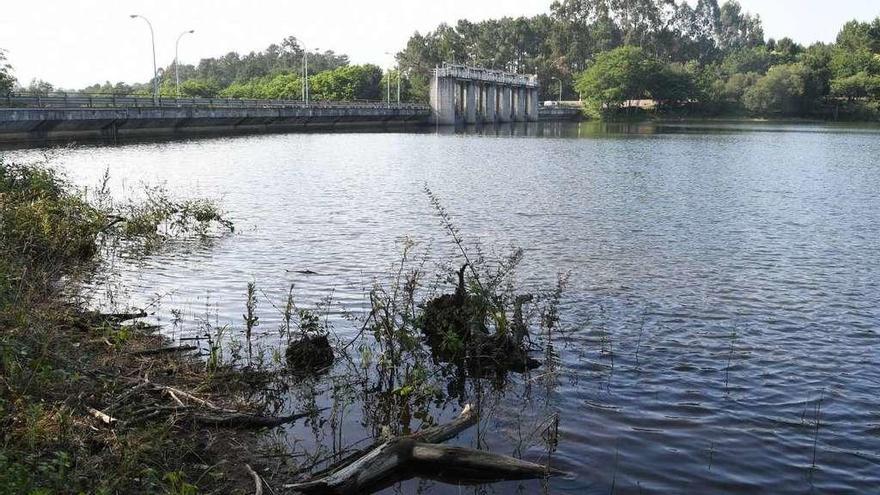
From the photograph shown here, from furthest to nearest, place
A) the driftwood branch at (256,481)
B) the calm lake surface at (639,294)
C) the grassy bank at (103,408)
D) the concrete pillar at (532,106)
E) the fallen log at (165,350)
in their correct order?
the concrete pillar at (532,106)
the fallen log at (165,350)
the calm lake surface at (639,294)
the driftwood branch at (256,481)
the grassy bank at (103,408)

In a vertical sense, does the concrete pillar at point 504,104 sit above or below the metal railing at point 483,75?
below

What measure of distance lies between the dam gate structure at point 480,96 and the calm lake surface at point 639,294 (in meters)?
78.7

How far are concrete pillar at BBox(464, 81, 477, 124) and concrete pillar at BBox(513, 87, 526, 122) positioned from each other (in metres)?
17.8

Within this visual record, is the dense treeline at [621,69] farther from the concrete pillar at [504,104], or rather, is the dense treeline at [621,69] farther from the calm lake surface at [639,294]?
the calm lake surface at [639,294]

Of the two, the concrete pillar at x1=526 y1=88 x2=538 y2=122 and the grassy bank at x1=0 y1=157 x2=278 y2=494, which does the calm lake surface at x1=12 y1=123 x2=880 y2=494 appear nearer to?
the grassy bank at x1=0 y1=157 x2=278 y2=494

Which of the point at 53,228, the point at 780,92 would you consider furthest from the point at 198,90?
the point at 53,228

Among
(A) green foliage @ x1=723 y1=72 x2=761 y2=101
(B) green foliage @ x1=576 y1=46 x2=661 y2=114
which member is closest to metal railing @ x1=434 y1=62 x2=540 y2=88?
(B) green foliage @ x1=576 y1=46 x2=661 y2=114

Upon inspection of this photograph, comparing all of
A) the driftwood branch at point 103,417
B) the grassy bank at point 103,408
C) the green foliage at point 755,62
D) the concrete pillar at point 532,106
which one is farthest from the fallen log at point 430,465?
the green foliage at point 755,62

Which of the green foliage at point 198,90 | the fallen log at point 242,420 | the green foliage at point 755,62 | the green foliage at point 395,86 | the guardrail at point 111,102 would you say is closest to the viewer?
the fallen log at point 242,420

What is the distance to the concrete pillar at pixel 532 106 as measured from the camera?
477 feet

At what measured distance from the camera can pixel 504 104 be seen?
140125mm

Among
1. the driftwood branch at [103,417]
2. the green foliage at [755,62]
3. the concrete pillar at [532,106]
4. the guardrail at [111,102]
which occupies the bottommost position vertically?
the driftwood branch at [103,417]

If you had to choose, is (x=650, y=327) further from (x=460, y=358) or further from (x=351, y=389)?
(x=351, y=389)

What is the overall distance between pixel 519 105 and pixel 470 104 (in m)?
20.0
